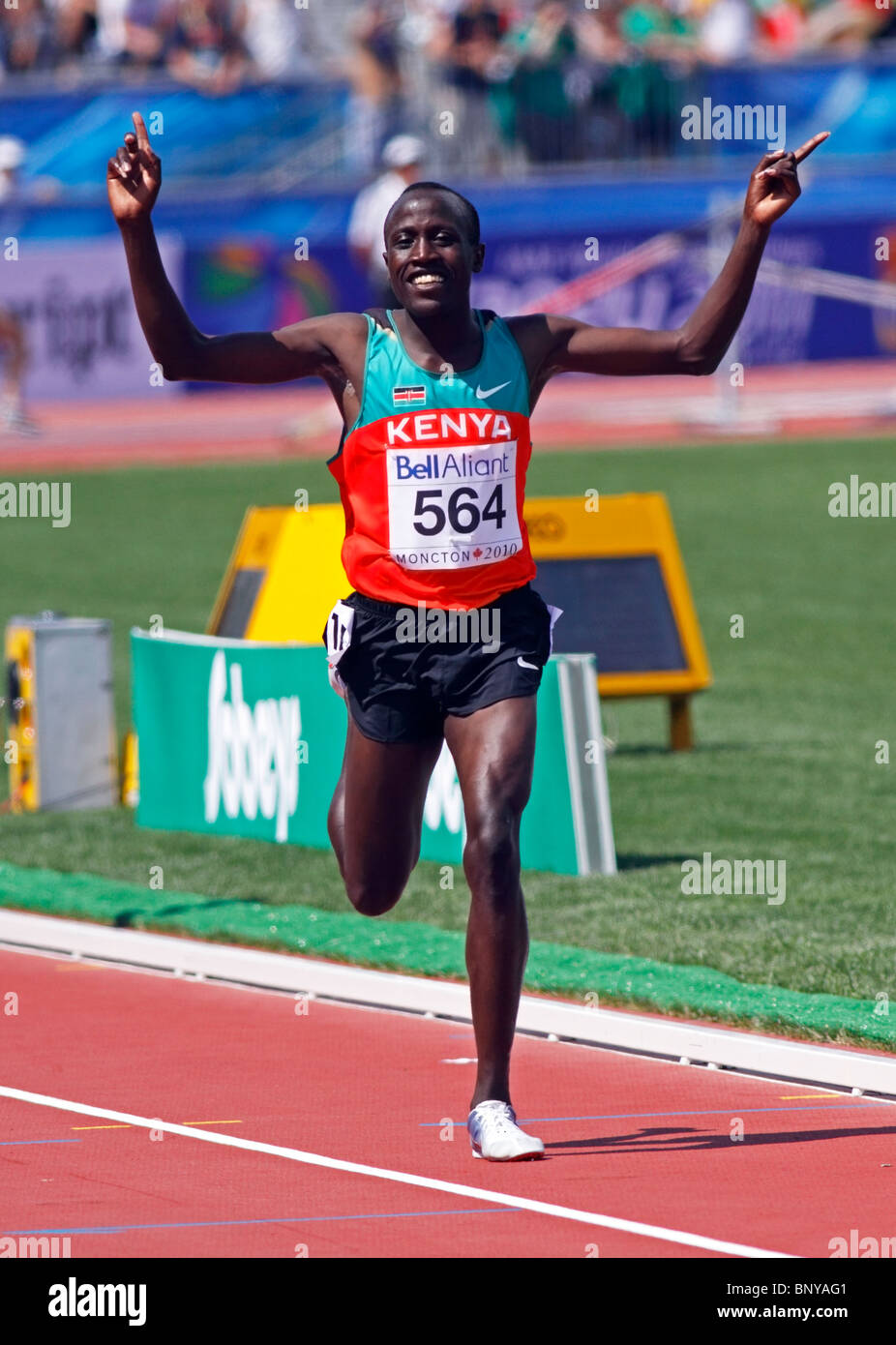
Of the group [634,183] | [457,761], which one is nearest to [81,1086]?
[457,761]

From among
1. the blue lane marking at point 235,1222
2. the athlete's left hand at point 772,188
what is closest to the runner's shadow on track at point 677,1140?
the blue lane marking at point 235,1222

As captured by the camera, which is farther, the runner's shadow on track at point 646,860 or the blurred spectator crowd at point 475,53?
the blurred spectator crowd at point 475,53

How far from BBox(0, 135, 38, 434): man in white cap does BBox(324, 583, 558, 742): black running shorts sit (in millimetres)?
24001

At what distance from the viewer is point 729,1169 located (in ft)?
18.6

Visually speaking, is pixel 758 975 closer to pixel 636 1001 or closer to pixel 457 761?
pixel 636 1001

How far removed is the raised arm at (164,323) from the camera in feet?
18.3

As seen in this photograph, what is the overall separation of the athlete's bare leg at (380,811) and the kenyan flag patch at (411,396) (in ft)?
2.61

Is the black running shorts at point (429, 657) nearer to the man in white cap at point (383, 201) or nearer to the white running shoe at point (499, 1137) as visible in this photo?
the white running shoe at point (499, 1137)

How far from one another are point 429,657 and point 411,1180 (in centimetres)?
122

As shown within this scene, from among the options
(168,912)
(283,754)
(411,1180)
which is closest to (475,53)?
(283,754)

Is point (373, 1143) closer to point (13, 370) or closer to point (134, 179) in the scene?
point (134, 179)

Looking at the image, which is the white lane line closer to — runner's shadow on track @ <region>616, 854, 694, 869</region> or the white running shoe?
the white running shoe

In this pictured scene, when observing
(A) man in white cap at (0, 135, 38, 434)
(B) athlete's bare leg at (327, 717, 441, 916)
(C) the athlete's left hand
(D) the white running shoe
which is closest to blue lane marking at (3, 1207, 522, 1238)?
(D) the white running shoe

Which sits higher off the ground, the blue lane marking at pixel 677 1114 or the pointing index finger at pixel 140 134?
the pointing index finger at pixel 140 134
